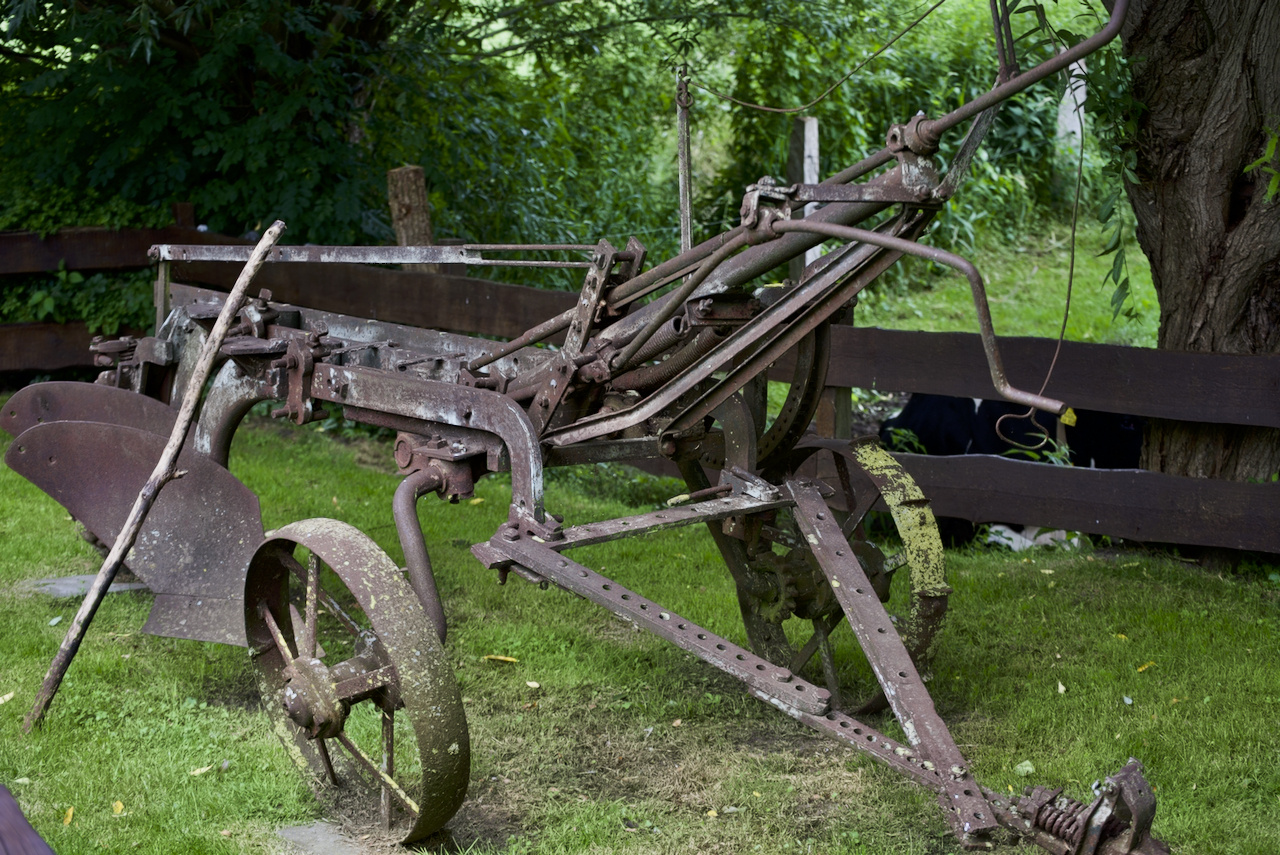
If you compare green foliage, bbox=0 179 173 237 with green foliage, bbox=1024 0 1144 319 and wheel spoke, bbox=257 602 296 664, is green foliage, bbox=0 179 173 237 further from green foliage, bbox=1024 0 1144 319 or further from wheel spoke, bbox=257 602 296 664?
green foliage, bbox=1024 0 1144 319

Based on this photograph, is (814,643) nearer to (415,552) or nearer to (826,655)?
(826,655)

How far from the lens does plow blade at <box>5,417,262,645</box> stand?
384 cm

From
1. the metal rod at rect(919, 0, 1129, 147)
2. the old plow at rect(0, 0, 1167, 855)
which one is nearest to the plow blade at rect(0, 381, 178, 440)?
the old plow at rect(0, 0, 1167, 855)

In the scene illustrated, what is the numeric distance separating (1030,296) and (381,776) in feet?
28.5

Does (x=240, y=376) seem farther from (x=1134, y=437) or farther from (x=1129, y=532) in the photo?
(x=1134, y=437)

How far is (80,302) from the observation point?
23.9 ft

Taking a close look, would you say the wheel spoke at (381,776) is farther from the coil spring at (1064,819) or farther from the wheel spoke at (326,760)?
the coil spring at (1064,819)

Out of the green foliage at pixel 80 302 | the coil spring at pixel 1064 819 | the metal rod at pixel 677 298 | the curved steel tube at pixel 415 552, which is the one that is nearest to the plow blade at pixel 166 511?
the curved steel tube at pixel 415 552

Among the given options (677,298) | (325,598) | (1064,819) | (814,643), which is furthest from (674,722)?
(1064,819)

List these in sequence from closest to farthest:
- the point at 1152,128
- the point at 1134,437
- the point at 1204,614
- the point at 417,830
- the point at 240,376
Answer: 1. the point at 417,830
2. the point at 240,376
3. the point at 1204,614
4. the point at 1152,128
5. the point at 1134,437

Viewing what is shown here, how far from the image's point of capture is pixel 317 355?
148 inches

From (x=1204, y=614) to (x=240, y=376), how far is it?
3.69 m

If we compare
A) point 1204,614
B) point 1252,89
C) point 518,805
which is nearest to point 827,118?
point 1252,89

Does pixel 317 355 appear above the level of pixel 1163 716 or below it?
above
